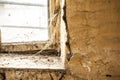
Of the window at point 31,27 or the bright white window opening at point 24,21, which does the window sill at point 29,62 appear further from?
the bright white window opening at point 24,21

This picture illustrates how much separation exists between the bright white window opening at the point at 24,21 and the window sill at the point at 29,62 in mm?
114

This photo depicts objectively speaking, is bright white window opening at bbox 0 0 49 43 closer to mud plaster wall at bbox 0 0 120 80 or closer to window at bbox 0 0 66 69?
window at bbox 0 0 66 69

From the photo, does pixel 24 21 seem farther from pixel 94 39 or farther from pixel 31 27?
pixel 94 39

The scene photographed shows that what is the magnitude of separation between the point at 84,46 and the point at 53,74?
0.21m

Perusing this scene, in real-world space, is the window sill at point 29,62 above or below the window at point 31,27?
below

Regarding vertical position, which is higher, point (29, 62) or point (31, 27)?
point (31, 27)

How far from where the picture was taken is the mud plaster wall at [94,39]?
1.06 metres

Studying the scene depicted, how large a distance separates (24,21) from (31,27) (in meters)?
0.06

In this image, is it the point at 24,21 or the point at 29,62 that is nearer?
the point at 29,62

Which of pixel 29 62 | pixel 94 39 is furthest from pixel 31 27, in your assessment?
pixel 94 39

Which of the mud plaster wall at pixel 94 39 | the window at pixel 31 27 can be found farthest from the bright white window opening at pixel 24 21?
the mud plaster wall at pixel 94 39

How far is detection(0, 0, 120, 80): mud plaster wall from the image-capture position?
1.06 meters

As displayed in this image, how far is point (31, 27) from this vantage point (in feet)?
4.66

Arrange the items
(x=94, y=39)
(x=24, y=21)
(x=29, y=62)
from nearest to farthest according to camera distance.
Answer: (x=94, y=39)
(x=29, y=62)
(x=24, y=21)
